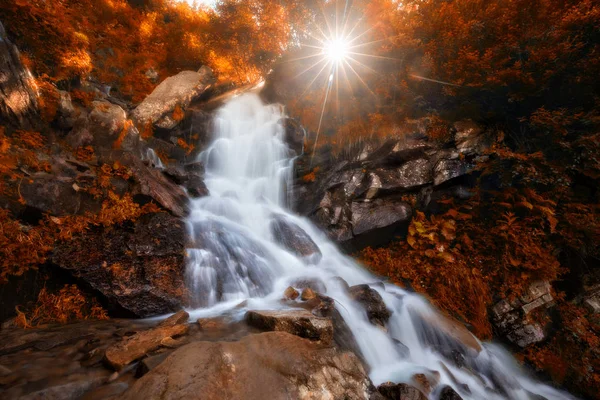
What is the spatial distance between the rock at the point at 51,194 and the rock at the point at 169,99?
23.5 feet

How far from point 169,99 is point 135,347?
1308 centimetres

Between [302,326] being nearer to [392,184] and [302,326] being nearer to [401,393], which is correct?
[401,393]

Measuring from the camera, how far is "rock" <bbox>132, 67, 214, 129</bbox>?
1212 cm

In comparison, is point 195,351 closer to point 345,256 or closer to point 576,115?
point 345,256

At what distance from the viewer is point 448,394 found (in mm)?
4199

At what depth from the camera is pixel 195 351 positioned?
266cm

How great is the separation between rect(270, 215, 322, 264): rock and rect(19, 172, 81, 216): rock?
5.73m

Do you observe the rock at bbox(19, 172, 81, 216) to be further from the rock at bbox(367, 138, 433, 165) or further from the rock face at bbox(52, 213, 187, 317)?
the rock at bbox(367, 138, 433, 165)

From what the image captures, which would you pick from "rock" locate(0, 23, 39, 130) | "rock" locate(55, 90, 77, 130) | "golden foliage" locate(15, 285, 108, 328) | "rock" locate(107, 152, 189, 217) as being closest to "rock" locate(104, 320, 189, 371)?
"golden foliage" locate(15, 285, 108, 328)

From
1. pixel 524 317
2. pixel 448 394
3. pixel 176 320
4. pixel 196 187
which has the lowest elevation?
pixel 448 394

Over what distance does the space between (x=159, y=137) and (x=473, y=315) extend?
1500 cm

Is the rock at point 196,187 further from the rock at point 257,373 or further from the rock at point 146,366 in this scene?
the rock at point 257,373

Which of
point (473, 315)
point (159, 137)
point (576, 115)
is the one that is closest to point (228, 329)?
point (473, 315)

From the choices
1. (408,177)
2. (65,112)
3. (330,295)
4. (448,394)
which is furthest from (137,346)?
(408,177)
